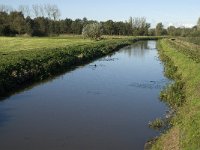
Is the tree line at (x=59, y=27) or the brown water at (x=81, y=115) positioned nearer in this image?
the brown water at (x=81, y=115)

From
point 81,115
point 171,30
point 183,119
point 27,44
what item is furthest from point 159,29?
point 183,119

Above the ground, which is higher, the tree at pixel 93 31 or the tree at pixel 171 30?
the tree at pixel 93 31

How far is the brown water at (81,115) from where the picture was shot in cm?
1312

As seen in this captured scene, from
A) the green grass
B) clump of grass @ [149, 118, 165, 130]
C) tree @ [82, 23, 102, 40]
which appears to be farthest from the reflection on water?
clump of grass @ [149, 118, 165, 130]

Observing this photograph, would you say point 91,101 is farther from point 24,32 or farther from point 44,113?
point 24,32

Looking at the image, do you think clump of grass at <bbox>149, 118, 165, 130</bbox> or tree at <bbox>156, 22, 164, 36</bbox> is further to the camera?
tree at <bbox>156, 22, 164, 36</bbox>

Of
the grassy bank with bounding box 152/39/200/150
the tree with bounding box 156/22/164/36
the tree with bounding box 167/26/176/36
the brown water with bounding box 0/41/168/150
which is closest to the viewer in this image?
the grassy bank with bounding box 152/39/200/150

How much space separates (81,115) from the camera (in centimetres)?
1705

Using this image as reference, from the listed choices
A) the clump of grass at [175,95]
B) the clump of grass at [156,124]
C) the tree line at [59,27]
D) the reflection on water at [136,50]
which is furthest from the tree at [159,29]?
the clump of grass at [156,124]

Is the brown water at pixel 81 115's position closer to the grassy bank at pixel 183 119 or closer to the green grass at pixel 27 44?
the grassy bank at pixel 183 119

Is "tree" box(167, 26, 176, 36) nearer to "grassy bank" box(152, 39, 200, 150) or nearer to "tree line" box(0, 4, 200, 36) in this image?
"tree line" box(0, 4, 200, 36)

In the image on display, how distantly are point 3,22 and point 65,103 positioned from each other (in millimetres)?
93863

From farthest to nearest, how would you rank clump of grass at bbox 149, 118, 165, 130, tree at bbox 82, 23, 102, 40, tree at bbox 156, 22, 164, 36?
tree at bbox 156, 22, 164, 36 < tree at bbox 82, 23, 102, 40 < clump of grass at bbox 149, 118, 165, 130

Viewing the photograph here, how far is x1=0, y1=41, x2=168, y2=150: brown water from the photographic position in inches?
516
